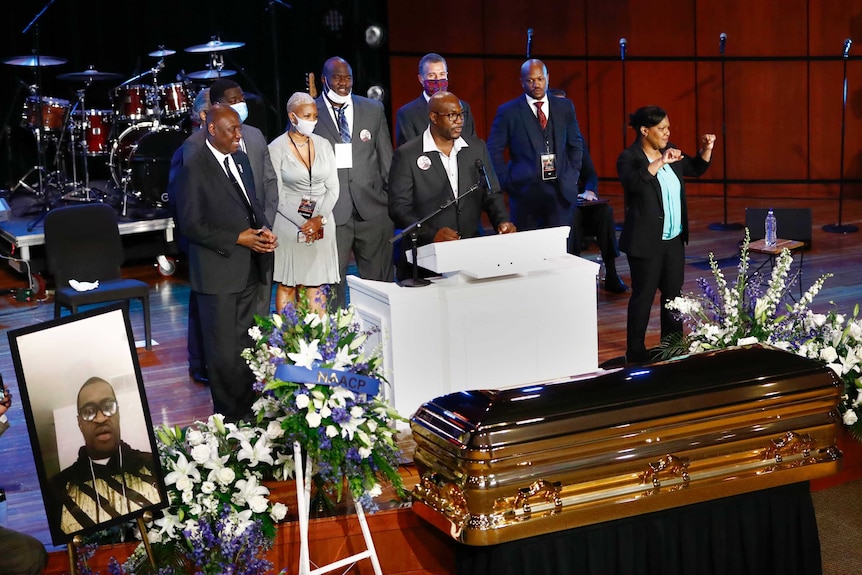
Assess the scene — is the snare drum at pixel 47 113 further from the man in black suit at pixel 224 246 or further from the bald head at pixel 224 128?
the bald head at pixel 224 128

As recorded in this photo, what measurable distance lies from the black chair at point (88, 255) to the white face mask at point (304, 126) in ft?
5.52

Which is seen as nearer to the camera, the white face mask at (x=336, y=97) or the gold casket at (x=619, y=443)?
the gold casket at (x=619, y=443)

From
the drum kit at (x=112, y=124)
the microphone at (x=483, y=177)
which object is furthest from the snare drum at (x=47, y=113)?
the microphone at (x=483, y=177)

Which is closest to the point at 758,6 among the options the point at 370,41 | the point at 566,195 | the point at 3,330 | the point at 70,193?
the point at 370,41

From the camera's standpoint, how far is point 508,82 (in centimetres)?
1266

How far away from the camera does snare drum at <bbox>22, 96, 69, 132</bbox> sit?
10398mm

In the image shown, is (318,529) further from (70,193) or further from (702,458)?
(70,193)

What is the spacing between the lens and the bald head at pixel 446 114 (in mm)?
5410

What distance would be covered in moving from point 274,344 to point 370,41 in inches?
356

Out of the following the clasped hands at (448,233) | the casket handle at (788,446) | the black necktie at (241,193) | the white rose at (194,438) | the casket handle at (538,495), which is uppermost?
the black necktie at (241,193)

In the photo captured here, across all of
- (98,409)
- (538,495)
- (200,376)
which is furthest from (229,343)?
(538,495)

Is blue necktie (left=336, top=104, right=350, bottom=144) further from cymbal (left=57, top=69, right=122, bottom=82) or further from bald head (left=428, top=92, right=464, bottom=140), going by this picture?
cymbal (left=57, top=69, right=122, bottom=82)

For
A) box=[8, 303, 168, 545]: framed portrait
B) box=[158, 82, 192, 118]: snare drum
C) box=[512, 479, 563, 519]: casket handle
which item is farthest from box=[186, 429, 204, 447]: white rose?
box=[158, 82, 192, 118]: snare drum

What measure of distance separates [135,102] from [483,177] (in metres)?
5.96
